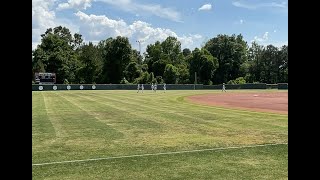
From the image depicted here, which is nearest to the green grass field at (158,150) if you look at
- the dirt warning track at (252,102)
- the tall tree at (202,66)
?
the dirt warning track at (252,102)

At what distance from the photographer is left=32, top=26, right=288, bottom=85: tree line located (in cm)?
8675

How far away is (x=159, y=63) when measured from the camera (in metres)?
97.8

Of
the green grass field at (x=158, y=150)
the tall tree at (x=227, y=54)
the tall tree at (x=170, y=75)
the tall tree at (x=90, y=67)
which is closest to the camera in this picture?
the green grass field at (x=158, y=150)

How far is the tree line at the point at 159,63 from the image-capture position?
8675cm

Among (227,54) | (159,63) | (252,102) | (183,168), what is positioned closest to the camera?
(183,168)

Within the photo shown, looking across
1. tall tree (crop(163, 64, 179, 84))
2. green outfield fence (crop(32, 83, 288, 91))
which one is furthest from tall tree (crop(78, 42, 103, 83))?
green outfield fence (crop(32, 83, 288, 91))

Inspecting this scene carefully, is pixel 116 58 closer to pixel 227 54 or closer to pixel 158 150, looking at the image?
pixel 227 54

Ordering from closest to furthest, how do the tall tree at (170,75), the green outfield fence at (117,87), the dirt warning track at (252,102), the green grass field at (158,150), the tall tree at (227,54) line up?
the green grass field at (158,150) → the dirt warning track at (252,102) → the green outfield fence at (117,87) → the tall tree at (170,75) → the tall tree at (227,54)

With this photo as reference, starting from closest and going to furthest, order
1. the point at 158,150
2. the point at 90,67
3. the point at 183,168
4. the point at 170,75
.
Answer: the point at 183,168 < the point at 158,150 < the point at 90,67 < the point at 170,75

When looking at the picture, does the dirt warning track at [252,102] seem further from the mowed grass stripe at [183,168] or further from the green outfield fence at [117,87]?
the green outfield fence at [117,87]

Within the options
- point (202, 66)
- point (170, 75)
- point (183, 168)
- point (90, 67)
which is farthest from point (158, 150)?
point (202, 66)

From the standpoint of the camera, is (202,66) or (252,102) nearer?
(252,102)

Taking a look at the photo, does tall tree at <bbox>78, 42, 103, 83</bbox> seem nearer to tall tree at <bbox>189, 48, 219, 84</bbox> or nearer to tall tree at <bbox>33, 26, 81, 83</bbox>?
tall tree at <bbox>33, 26, 81, 83</bbox>

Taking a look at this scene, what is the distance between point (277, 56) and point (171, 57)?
2931cm
